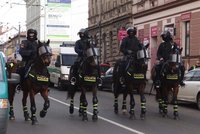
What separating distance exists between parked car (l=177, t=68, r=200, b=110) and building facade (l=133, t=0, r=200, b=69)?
9.18 m

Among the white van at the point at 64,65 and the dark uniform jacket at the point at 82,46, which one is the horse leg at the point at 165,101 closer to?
the dark uniform jacket at the point at 82,46

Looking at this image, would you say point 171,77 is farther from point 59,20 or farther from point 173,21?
point 59,20

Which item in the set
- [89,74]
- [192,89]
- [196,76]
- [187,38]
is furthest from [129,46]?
[187,38]

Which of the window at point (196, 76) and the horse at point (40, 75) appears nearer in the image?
the horse at point (40, 75)

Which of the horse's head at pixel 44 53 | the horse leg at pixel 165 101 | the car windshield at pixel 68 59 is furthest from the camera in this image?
the car windshield at pixel 68 59

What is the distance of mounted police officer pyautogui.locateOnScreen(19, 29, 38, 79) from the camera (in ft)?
39.4

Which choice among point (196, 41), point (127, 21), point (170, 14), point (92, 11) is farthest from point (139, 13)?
point (92, 11)

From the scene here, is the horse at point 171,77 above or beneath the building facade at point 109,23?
beneath

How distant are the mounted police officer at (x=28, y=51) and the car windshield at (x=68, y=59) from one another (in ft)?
48.3

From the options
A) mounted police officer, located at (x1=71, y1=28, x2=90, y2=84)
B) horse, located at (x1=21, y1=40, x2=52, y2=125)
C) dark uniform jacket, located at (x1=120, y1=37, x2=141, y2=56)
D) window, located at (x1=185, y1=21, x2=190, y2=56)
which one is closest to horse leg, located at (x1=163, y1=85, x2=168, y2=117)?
dark uniform jacket, located at (x1=120, y1=37, x2=141, y2=56)

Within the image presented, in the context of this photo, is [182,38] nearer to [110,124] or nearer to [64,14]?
[110,124]

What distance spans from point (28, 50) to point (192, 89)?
7558 millimetres

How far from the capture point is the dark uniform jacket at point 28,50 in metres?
12.0

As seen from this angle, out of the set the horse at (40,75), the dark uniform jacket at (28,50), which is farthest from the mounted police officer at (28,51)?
the horse at (40,75)
